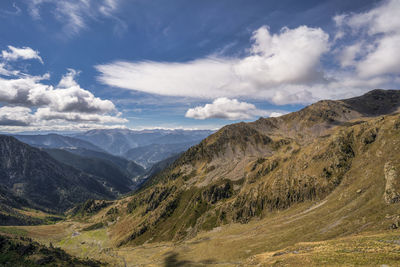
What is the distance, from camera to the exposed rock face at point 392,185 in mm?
99250

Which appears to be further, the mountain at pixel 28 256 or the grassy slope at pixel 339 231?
the mountain at pixel 28 256

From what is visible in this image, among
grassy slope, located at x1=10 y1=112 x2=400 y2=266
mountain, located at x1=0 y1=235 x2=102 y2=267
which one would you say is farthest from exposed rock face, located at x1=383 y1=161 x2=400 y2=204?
mountain, located at x1=0 y1=235 x2=102 y2=267

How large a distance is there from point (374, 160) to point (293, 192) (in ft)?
211

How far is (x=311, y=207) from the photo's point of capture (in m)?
149

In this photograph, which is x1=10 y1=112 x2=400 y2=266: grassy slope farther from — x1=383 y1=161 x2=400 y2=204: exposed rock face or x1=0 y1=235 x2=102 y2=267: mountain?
x1=0 y1=235 x2=102 y2=267: mountain

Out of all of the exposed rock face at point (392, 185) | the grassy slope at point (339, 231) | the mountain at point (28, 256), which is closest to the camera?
the grassy slope at point (339, 231)

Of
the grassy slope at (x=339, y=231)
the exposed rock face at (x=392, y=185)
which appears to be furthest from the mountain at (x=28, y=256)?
the exposed rock face at (x=392, y=185)

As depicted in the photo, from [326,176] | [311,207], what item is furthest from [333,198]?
[326,176]

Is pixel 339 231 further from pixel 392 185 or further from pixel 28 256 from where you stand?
pixel 28 256

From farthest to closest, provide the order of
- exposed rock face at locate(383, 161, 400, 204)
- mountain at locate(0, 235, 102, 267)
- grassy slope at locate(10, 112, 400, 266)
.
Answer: mountain at locate(0, 235, 102, 267), exposed rock face at locate(383, 161, 400, 204), grassy slope at locate(10, 112, 400, 266)

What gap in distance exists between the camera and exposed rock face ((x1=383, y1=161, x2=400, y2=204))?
99.2 metres

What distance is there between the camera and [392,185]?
105 meters

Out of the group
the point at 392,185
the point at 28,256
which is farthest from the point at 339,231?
the point at 28,256

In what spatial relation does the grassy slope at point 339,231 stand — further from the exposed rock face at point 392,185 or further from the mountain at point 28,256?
the mountain at point 28,256
